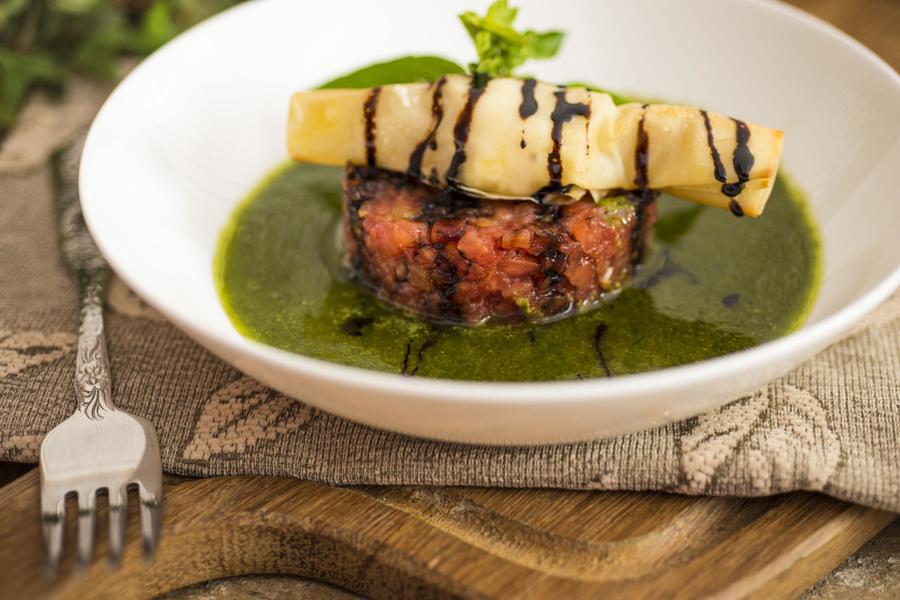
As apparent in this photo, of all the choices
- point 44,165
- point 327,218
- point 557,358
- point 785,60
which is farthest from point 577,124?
point 44,165

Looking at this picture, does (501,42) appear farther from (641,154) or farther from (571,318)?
(571,318)

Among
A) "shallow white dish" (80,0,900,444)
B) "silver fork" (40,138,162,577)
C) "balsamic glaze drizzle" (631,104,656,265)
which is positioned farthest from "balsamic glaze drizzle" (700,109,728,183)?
"silver fork" (40,138,162,577)

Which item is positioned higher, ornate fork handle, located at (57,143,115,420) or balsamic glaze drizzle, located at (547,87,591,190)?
balsamic glaze drizzle, located at (547,87,591,190)

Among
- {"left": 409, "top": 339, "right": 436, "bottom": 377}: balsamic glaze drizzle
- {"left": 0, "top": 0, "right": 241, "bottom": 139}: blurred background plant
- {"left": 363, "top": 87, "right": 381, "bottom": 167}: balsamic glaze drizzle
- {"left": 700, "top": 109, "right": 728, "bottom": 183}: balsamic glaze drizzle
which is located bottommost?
{"left": 409, "top": 339, "right": 436, "bottom": 377}: balsamic glaze drizzle

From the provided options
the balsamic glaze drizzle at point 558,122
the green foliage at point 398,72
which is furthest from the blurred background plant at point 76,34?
the balsamic glaze drizzle at point 558,122

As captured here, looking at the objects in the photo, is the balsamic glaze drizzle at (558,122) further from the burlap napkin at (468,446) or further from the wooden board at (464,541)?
the wooden board at (464,541)

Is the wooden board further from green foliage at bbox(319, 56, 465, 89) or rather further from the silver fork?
green foliage at bbox(319, 56, 465, 89)

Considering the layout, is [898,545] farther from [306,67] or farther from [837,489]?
[306,67]
